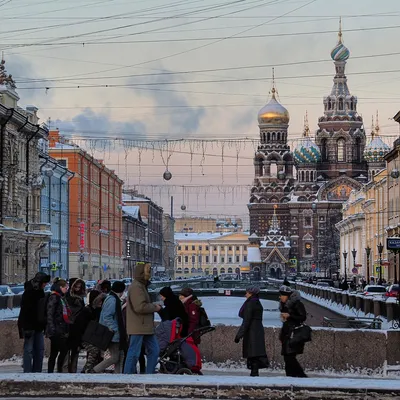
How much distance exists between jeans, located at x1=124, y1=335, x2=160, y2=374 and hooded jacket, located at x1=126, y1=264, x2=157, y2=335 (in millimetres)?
136

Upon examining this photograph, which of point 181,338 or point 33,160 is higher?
point 33,160

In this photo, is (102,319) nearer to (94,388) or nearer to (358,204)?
(94,388)

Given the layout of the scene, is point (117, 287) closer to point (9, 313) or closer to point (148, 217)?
point (9, 313)

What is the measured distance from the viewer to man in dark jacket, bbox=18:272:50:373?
61.9 ft

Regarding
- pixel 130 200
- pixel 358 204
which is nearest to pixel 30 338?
pixel 358 204

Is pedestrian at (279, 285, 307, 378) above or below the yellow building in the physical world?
below

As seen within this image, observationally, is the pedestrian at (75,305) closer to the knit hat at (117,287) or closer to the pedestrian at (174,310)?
the knit hat at (117,287)

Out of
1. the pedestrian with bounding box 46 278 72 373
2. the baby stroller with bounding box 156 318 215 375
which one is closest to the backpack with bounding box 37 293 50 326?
the pedestrian with bounding box 46 278 72 373

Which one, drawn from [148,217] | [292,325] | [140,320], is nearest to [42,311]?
[140,320]

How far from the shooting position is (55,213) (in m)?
94.2

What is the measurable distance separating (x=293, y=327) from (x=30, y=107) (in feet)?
213

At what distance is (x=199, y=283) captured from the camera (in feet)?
362

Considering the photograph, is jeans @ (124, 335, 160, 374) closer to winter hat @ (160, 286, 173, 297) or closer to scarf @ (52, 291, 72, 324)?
winter hat @ (160, 286, 173, 297)

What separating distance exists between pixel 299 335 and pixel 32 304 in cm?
436
